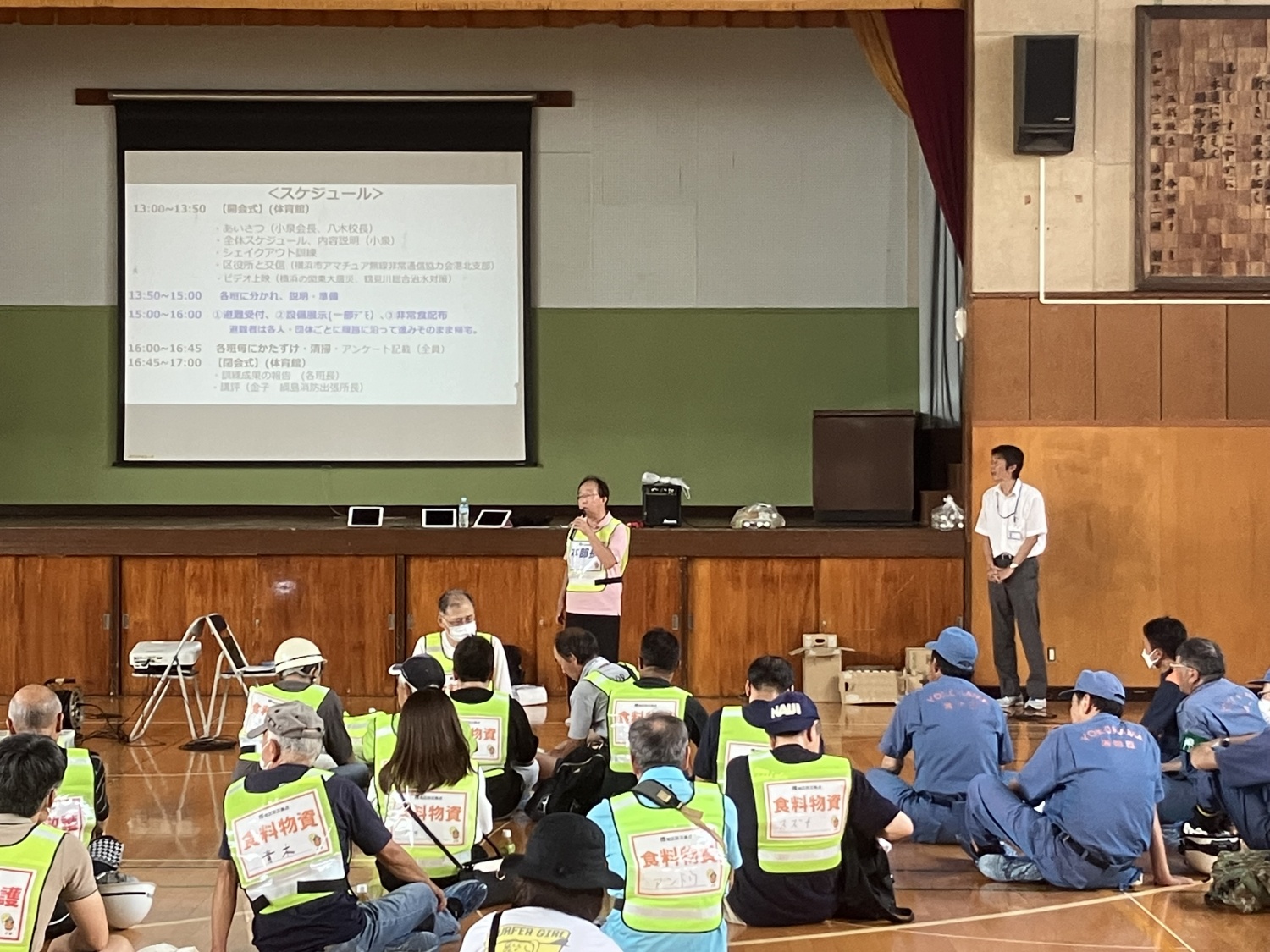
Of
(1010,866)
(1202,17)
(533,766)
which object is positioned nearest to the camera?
(1010,866)

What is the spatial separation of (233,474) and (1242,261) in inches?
294

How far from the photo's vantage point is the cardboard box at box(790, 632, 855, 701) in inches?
387

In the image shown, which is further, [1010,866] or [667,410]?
[667,410]

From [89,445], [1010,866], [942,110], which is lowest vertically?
[1010,866]

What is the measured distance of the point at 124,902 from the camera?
527 cm

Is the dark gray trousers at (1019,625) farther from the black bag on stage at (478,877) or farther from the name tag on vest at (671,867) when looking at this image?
the name tag on vest at (671,867)

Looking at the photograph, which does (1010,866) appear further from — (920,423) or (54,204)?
(54,204)

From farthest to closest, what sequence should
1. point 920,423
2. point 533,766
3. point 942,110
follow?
point 920,423 < point 942,110 < point 533,766

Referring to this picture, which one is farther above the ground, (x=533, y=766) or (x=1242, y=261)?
(x=1242, y=261)

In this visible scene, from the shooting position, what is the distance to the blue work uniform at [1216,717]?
5898 millimetres

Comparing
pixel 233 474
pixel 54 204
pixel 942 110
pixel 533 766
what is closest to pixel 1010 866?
pixel 533 766

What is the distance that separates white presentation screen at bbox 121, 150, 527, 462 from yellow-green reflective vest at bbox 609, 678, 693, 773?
658 cm

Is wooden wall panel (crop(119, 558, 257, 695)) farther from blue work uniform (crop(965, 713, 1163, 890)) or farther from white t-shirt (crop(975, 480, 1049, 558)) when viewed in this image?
blue work uniform (crop(965, 713, 1163, 890))

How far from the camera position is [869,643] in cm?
1001
